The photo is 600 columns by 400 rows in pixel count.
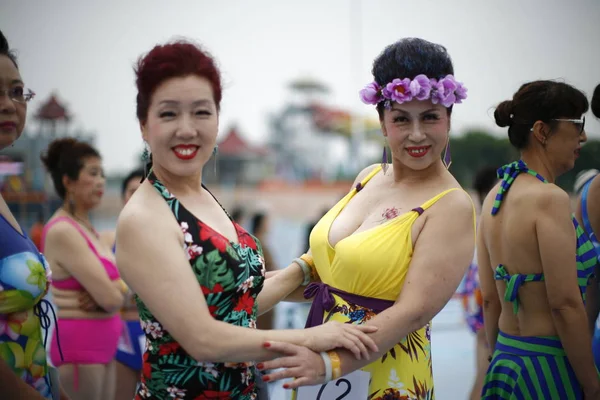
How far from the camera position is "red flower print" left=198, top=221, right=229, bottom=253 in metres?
1.83

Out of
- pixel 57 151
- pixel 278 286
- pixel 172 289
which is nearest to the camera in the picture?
pixel 172 289

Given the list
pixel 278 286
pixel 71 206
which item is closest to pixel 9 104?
pixel 278 286

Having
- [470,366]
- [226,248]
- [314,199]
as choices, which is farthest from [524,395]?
[314,199]

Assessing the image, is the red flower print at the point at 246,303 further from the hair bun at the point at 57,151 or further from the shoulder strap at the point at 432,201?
the hair bun at the point at 57,151

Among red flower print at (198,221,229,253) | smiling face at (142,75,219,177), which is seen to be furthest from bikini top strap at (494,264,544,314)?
smiling face at (142,75,219,177)

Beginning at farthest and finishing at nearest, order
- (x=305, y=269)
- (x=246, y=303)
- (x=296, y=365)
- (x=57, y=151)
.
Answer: (x=57, y=151) < (x=305, y=269) < (x=246, y=303) < (x=296, y=365)

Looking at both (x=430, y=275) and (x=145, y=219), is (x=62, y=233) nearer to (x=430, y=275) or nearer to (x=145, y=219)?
(x=145, y=219)

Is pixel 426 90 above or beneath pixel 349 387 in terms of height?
above

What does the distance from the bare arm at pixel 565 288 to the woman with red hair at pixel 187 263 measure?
32.5 inches

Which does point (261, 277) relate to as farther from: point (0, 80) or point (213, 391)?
point (0, 80)

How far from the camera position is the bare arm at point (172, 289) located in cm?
170

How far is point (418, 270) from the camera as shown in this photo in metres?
2.02

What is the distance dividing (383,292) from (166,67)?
41.4 inches

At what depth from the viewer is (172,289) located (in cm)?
169
